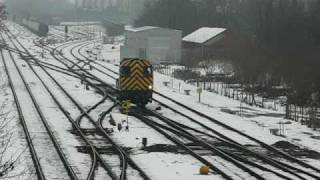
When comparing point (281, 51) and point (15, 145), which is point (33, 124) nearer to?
point (15, 145)

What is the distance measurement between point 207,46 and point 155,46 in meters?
5.48

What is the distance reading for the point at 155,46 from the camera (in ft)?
182

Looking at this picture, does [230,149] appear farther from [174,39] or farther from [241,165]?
[174,39]

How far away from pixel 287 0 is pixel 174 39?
1642 centimetres

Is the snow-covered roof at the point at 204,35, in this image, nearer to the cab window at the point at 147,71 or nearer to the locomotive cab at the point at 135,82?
the cab window at the point at 147,71

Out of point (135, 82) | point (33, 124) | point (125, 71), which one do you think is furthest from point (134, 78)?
point (33, 124)

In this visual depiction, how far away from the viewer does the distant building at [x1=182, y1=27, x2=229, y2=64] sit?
182 ft

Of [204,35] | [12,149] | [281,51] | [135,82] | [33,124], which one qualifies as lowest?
[12,149]

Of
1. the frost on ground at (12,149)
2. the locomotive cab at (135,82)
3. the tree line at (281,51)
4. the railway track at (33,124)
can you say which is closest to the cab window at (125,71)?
the locomotive cab at (135,82)

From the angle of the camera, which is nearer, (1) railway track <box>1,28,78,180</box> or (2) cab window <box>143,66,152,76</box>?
(1) railway track <box>1,28,78,180</box>

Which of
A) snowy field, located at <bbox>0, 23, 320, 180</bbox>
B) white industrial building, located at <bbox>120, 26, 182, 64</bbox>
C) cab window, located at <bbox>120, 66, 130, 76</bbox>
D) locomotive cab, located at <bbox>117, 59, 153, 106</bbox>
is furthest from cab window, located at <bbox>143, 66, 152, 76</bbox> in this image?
white industrial building, located at <bbox>120, 26, 182, 64</bbox>

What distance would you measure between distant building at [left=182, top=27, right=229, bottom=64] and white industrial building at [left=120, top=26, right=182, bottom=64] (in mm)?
1397

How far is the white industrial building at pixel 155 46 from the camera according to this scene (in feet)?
181

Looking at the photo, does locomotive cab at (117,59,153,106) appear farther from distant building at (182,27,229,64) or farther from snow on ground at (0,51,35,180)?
distant building at (182,27,229,64)
